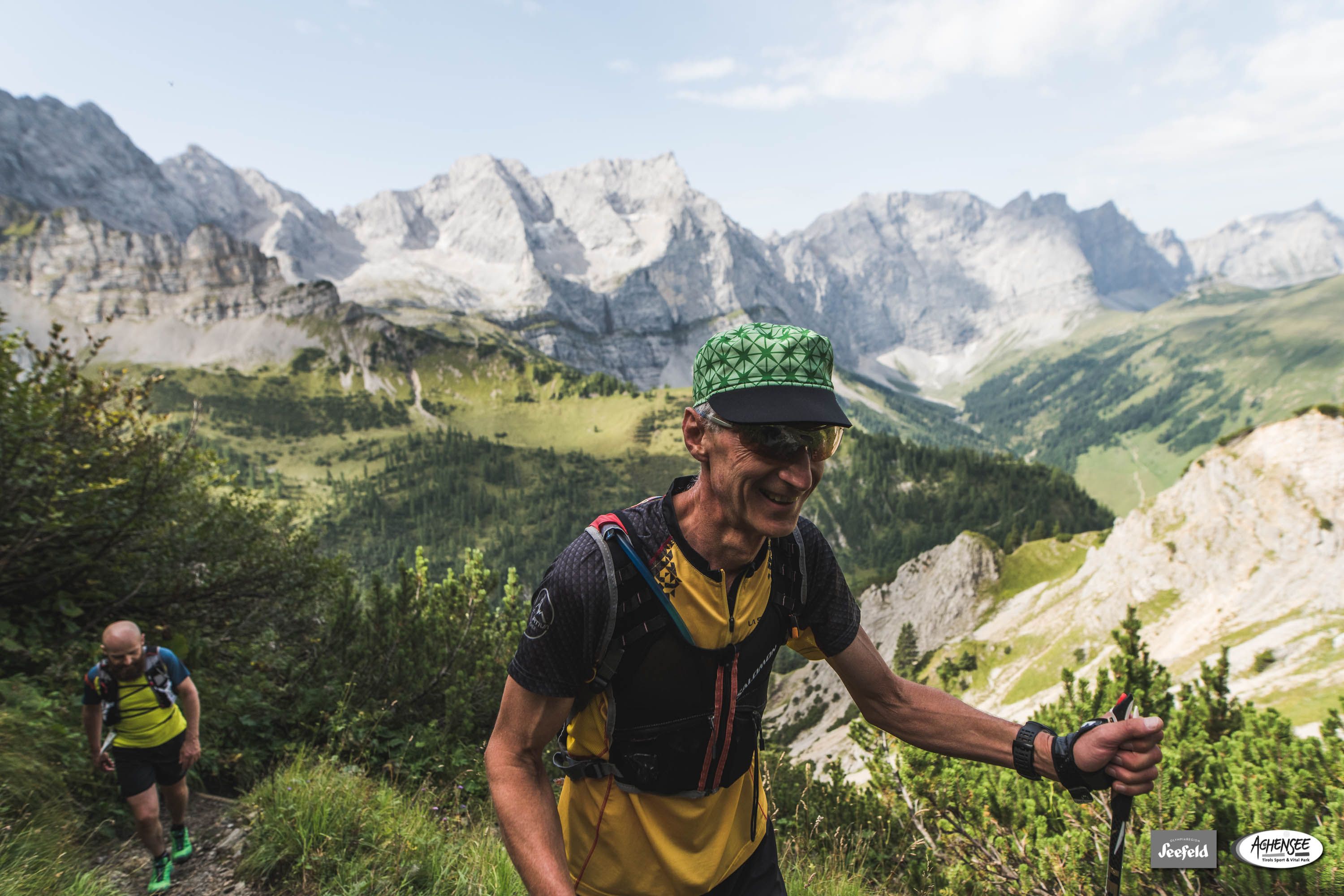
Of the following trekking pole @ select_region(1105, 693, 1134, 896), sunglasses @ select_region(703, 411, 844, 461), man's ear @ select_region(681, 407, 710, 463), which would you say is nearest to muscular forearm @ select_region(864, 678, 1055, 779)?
trekking pole @ select_region(1105, 693, 1134, 896)

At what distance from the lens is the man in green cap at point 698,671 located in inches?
91.4

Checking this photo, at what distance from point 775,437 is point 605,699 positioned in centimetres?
120

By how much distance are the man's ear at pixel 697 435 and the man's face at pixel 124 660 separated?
22.0ft

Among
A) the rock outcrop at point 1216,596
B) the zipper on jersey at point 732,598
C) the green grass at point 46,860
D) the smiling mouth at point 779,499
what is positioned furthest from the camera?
the rock outcrop at point 1216,596

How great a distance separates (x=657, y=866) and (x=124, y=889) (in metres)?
5.38

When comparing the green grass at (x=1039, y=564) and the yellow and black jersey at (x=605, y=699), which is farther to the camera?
the green grass at (x=1039, y=564)

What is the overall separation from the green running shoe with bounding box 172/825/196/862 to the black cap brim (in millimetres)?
6910

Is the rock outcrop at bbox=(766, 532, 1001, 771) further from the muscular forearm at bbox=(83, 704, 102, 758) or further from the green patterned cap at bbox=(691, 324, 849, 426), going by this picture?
the green patterned cap at bbox=(691, 324, 849, 426)

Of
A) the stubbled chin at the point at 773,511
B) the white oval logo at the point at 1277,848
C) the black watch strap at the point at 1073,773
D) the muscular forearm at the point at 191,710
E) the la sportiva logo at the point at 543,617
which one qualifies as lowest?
the muscular forearm at the point at 191,710

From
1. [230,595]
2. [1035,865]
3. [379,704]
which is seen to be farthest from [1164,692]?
[230,595]

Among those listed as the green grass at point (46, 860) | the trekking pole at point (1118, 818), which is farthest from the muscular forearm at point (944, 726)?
the green grass at point (46, 860)

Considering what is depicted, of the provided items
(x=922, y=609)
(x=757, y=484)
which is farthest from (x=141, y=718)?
(x=922, y=609)

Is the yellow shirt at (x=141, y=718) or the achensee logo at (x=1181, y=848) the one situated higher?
the achensee logo at (x=1181, y=848)

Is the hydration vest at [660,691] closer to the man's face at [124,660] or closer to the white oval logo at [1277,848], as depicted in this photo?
the white oval logo at [1277,848]
